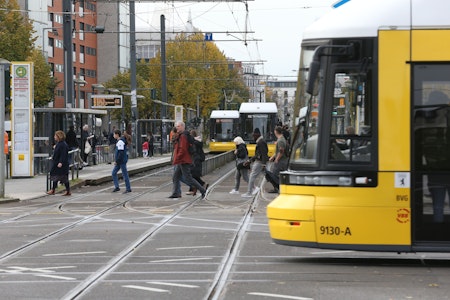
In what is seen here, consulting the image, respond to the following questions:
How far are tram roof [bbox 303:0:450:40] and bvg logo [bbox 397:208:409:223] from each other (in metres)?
2.07

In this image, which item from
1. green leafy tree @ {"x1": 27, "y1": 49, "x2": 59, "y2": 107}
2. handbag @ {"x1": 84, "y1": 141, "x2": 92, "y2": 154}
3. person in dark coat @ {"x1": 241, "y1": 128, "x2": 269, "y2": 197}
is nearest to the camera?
person in dark coat @ {"x1": 241, "y1": 128, "x2": 269, "y2": 197}

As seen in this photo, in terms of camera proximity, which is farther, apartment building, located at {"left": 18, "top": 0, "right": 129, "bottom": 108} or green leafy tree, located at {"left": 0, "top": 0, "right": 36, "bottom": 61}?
apartment building, located at {"left": 18, "top": 0, "right": 129, "bottom": 108}

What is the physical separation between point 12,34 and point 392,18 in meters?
46.9

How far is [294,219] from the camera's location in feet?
38.1

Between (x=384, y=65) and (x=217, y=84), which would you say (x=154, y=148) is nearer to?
(x=217, y=84)

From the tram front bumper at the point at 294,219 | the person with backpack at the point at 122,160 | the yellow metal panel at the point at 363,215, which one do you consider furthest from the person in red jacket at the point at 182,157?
the yellow metal panel at the point at 363,215

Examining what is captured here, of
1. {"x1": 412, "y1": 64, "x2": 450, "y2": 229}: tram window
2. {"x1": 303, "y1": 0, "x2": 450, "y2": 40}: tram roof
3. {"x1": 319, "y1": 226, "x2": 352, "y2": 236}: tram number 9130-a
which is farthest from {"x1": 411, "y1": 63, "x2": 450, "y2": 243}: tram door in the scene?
{"x1": 319, "y1": 226, "x2": 352, "y2": 236}: tram number 9130-a

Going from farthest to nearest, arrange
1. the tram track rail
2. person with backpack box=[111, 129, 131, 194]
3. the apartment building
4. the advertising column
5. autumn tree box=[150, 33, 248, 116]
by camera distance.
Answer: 1. the apartment building
2. autumn tree box=[150, 33, 248, 116]
3. the advertising column
4. person with backpack box=[111, 129, 131, 194]
5. the tram track rail

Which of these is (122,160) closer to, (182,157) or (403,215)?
(182,157)

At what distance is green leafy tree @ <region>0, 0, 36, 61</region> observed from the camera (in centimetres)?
5500

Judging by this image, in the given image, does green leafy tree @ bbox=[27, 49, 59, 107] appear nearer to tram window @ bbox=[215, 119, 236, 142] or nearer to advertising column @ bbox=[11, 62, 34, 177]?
tram window @ bbox=[215, 119, 236, 142]

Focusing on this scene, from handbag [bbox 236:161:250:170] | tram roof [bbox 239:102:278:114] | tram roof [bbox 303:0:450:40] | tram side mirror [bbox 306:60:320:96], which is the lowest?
handbag [bbox 236:161:250:170]

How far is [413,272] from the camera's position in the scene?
36.8 ft

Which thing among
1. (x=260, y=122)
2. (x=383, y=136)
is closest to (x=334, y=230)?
(x=383, y=136)
